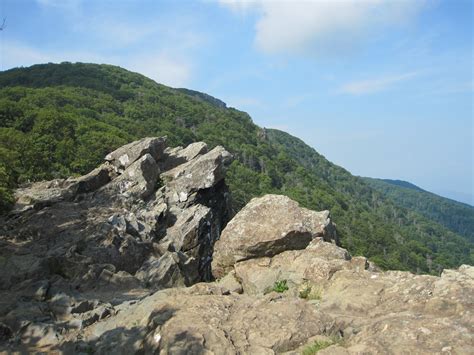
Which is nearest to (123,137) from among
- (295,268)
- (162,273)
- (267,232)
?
(162,273)

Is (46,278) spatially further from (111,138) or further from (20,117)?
(20,117)

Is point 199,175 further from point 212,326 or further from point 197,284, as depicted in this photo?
point 212,326

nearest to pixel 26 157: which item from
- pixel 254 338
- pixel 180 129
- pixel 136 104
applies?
pixel 254 338

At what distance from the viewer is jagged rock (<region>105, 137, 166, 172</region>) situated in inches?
1284

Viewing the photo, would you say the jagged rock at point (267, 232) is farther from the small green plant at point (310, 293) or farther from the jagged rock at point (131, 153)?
the jagged rock at point (131, 153)

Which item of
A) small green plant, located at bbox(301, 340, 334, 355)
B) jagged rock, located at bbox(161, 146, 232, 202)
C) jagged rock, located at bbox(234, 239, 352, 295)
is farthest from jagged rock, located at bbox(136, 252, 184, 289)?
small green plant, located at bbox(301, 340, 334, 355)

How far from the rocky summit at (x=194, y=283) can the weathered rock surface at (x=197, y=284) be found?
48mm

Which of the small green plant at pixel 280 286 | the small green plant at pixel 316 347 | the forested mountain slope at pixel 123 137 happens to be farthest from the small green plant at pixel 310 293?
the forested mountain slope at pixel 123 137

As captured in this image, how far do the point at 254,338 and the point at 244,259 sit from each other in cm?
807

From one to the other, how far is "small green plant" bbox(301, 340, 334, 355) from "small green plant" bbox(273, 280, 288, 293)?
482 centimetres

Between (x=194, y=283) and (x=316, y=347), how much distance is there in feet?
39.1

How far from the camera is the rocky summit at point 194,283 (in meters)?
8.41

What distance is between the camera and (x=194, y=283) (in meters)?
19.2

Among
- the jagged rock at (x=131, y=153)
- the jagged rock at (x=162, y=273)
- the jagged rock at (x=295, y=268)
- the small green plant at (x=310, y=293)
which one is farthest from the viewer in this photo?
the jagged rock at (x=131, y=153)
